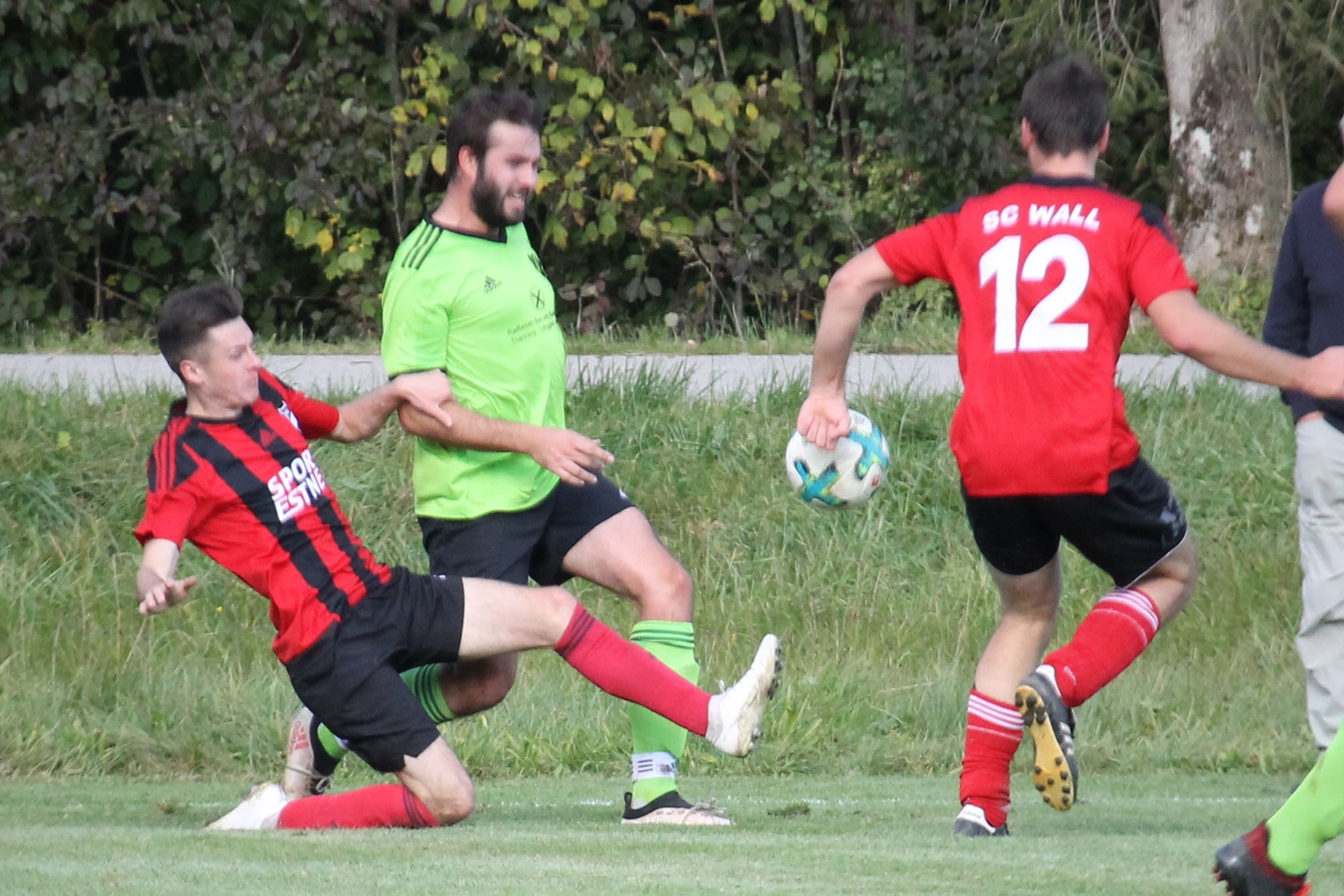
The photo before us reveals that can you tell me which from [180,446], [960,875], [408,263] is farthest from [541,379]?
[960,875]

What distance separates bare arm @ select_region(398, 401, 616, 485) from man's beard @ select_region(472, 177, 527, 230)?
0.55 m

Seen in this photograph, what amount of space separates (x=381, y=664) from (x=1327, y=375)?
2.50 meters

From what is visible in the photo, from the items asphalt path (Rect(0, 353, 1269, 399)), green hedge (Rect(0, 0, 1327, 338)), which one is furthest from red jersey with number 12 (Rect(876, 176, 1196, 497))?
green hedge (Rect(0, 0, 1327, 338))

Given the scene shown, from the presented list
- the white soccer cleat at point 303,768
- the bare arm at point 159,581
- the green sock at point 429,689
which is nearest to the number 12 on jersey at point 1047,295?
the green sock at point 429,689

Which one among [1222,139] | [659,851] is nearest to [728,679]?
[659,851]

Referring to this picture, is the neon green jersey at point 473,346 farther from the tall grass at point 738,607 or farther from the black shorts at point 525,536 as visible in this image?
the tall grass at point 738,607

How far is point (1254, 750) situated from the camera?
692 centimetres

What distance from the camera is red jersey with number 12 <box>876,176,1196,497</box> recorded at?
442cm

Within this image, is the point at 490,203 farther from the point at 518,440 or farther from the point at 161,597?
the point at 161,597

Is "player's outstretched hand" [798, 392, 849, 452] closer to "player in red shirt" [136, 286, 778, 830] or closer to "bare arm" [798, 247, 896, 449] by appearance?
"bare arm" [798, 247, 896, 449]

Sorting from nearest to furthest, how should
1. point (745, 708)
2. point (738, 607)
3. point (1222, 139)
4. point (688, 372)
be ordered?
point (745, 708) → point (738, 607) → point (688, 372) → point (1222, 139)

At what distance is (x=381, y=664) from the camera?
481 centimetres

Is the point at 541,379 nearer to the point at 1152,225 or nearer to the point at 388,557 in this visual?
the point at 1152,225

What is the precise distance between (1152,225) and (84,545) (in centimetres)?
631
